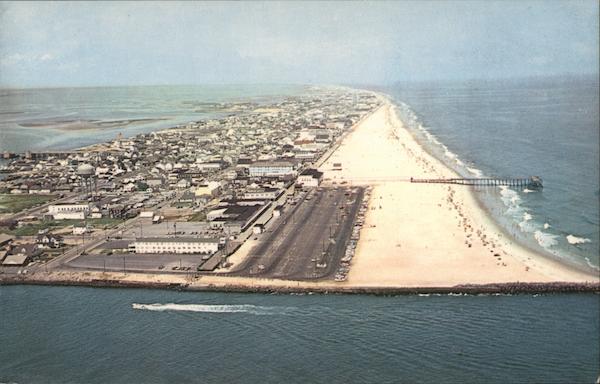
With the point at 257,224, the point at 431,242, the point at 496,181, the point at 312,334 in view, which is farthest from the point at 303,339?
the point at 496,181

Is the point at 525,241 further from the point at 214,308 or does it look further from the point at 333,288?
the point at 214,308

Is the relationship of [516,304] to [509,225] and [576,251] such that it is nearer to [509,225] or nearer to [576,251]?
[576,251]

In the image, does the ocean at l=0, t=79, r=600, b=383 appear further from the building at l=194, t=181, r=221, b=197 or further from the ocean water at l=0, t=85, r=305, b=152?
the building at l=194, t=181, r=221, b=197

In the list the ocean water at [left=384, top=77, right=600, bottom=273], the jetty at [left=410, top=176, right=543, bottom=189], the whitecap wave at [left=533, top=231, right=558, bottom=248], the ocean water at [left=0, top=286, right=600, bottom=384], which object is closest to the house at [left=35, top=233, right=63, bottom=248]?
the ocean water at [left=0, top=286, right=600, bottom=384]

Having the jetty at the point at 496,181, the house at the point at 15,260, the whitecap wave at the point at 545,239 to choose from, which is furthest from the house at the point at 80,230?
the whitecap wave at the point at 545,239

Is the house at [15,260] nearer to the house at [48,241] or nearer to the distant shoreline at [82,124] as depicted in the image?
the house at [48,241]

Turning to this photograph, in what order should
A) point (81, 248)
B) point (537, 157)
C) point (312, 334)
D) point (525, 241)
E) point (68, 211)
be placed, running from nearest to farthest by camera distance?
1. point (312, 334)
2. point (525, 241)
3. point (81, 248)
4. point (68, 211)
5. point (537, 157)
